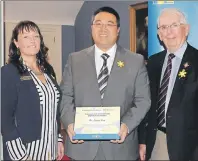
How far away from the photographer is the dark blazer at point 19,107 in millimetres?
1979

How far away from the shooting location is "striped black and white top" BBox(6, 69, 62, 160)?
202 centimetres

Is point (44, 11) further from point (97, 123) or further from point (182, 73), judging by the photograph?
point (182, 73)

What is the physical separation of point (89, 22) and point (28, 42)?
66cm

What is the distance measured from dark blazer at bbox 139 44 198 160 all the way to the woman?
70cm

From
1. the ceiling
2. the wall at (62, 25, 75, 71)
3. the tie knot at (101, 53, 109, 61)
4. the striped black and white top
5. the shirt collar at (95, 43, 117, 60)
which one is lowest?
the striped black and white top

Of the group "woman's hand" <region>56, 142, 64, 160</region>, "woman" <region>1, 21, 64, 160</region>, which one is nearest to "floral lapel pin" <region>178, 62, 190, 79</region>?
"woman" <region>1, 21, 64, 160</region>

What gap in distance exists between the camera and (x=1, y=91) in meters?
1.99

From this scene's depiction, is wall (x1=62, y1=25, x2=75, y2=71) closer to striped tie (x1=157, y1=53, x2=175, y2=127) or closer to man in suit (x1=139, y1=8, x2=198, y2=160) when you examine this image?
man in suit (x1=139, y1=8, x2=198, y2=160)

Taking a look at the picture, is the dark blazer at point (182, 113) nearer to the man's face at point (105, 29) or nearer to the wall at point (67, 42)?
the man's face at point (105, 29)

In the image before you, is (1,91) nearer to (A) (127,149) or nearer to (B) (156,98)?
(A) (127,149)

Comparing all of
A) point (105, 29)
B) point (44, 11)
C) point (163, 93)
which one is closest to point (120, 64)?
point (105, 29)

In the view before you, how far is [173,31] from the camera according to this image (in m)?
2.13

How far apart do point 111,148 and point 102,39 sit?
766mm

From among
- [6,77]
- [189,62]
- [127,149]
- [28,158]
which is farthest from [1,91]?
[189,62]
